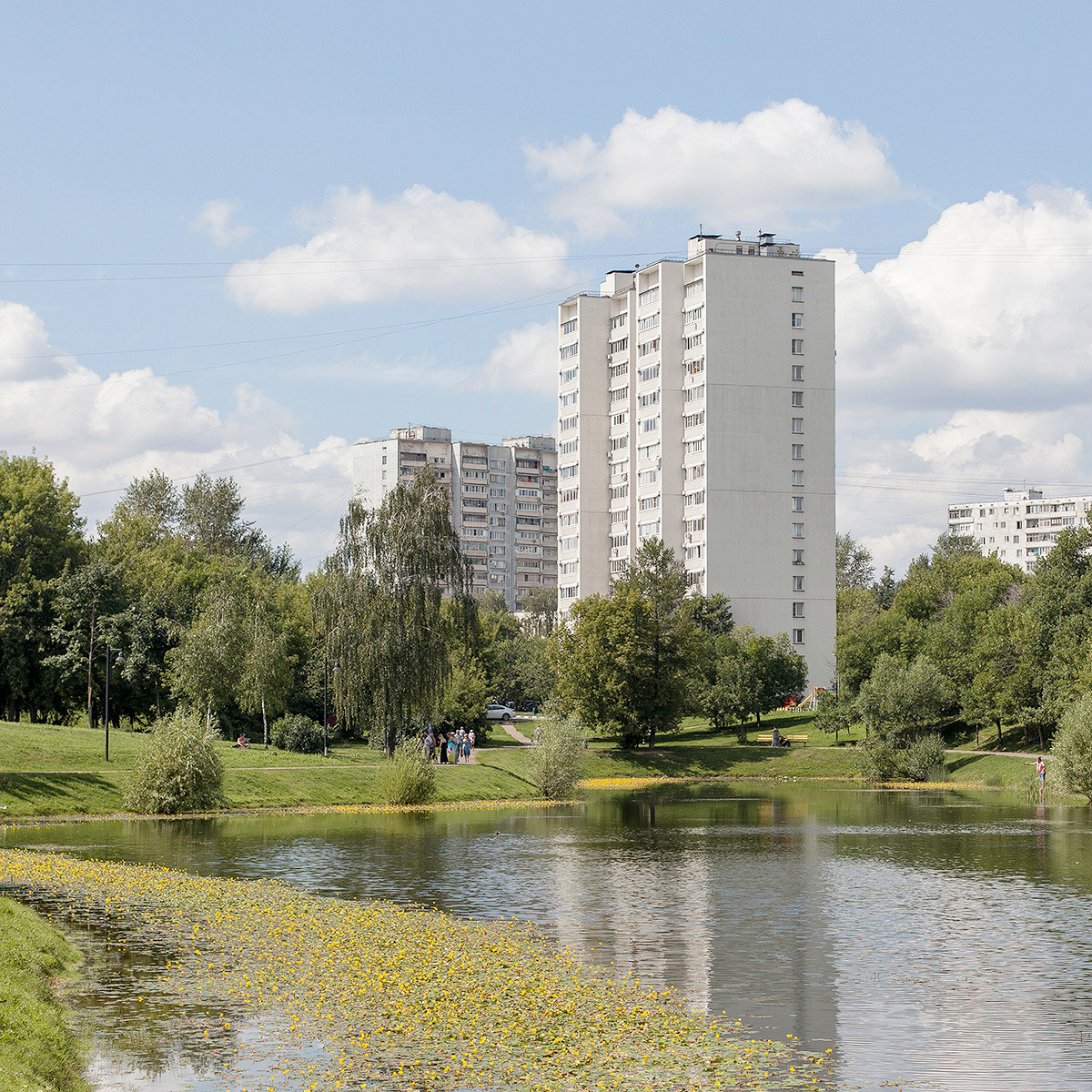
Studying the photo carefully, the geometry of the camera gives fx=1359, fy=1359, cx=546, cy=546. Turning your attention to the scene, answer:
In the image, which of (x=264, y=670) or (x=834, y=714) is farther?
(x=834, y=714)

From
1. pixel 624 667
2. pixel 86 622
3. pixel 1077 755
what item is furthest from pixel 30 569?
pixel 1077 755

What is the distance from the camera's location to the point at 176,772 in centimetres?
5259

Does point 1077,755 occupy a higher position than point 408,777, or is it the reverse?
point 1077,755

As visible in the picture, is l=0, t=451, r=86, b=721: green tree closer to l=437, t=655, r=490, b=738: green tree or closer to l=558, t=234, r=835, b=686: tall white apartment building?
l=437, t=655, r=490, b=738: green tree

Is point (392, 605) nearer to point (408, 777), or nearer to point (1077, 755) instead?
point (408, 777)

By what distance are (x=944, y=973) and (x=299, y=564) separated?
144152 mm

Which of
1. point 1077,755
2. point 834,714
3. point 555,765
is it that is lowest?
point 555,765

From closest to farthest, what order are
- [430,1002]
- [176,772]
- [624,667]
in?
[430,1002] → [176,772] → [624,667]

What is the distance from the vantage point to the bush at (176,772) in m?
52.4

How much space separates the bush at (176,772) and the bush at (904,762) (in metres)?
48.3

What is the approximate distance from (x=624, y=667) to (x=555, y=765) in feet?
93.2

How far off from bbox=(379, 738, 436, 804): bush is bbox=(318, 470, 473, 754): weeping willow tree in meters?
6.77

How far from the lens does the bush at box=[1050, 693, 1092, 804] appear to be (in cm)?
6544

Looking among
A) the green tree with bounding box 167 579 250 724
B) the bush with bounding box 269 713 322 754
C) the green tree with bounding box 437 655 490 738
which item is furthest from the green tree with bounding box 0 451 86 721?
the green tree with bounding box 437 655 490 738
